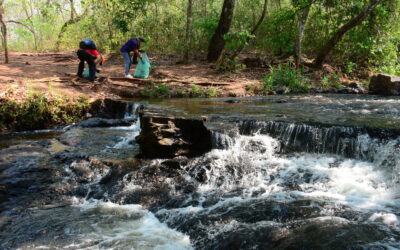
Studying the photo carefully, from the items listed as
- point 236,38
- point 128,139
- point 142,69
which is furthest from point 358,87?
point 128,139

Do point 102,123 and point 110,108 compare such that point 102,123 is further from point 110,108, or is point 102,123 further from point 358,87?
point 358,87

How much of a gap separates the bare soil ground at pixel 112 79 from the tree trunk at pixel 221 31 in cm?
60

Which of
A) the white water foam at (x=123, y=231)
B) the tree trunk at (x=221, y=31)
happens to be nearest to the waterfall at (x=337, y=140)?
the white water foam at (x=123, y=231)

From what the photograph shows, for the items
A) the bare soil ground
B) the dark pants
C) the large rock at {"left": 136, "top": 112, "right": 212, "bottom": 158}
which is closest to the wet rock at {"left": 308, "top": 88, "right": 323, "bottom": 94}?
the bare soil ground

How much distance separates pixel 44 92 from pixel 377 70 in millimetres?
12874

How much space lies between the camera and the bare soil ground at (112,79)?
8.55 metres

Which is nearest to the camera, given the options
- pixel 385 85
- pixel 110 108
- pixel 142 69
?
pixel 110 108

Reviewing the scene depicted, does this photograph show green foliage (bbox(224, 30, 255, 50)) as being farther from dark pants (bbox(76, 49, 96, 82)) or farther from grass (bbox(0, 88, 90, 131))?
grass (bbox(0, 88, 90, 131))

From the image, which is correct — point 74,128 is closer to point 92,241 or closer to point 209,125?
point 209,125

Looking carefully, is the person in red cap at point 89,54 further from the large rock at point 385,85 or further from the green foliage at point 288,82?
the large rock at point 385,85

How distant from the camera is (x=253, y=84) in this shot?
450 inches

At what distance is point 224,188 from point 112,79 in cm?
702

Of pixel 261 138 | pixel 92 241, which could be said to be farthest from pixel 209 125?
pixel 92 241

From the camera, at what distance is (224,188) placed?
15.3 feet
